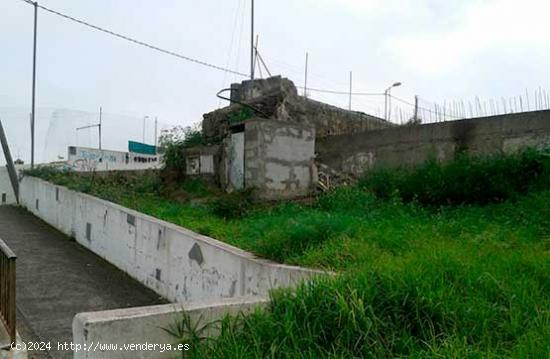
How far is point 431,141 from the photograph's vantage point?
6867 millimetres

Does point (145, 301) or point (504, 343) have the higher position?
point (504, 343)

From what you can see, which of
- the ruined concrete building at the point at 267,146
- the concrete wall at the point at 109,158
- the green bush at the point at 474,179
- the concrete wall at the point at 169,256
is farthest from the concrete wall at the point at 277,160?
the concrete wall at the point at 109,158

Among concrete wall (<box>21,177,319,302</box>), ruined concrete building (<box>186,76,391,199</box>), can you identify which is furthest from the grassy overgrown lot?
ruined concrete building (<box>186,76,391,199</box>)

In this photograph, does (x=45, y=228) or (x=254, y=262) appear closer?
(x=254, y=262)

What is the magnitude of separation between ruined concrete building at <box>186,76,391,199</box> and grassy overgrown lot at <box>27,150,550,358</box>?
113cm

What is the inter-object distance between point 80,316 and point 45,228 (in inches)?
364

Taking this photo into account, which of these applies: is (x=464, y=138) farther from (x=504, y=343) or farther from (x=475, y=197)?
(x=504, y=343)

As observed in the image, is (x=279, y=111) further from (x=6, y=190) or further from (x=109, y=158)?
(x=109, y=158)

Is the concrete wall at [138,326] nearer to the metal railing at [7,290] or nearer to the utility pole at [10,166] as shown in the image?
the metal railing at [7,290]

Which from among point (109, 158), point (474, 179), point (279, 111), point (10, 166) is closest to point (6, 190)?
point (10, 166)

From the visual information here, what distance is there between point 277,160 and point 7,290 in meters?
4.73

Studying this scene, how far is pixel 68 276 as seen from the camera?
6152 mm

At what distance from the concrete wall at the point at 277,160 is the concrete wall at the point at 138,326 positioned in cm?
481

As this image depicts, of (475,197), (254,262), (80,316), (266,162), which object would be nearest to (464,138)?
(475,197)
